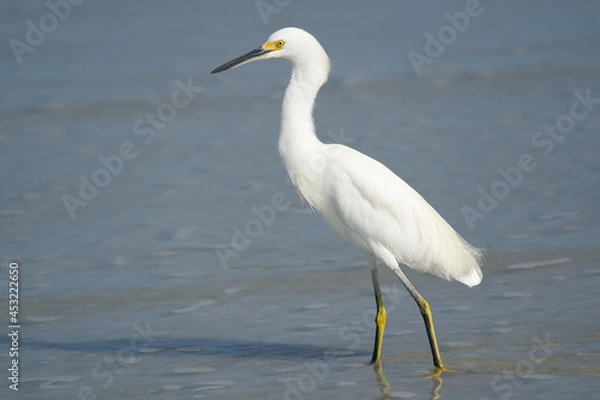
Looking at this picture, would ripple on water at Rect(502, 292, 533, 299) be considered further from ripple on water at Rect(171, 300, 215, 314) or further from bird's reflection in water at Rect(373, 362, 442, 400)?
ripple on water at Rect(171, 300, 215, 314)

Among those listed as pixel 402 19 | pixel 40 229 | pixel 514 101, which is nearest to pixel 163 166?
pixel 40 229

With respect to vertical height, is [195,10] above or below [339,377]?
below

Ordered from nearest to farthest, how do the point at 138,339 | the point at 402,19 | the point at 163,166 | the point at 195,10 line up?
1. the point at 138,339
2. the point at 163,166
3. the point at 402,19
4. the point at 195,10

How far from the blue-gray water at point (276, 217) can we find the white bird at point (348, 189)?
2.06 feet

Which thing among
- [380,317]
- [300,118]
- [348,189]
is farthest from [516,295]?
[300,118]

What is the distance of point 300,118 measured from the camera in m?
5.46

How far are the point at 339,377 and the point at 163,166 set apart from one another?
5123 millimetres

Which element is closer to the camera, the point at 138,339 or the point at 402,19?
the point at 138,339

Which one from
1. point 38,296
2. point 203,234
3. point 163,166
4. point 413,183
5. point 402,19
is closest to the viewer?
point 38,296

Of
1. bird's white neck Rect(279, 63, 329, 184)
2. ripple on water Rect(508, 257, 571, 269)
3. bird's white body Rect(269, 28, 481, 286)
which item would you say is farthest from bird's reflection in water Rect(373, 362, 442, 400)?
ripple on water Rect(508, 257, 571, 269)

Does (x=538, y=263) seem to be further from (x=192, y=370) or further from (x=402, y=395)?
(x=192, y=370)

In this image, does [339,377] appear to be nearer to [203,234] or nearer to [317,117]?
[203,234]

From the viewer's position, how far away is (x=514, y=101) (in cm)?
1180

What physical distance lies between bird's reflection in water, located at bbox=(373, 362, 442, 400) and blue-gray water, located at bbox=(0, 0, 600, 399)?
0.07ft
